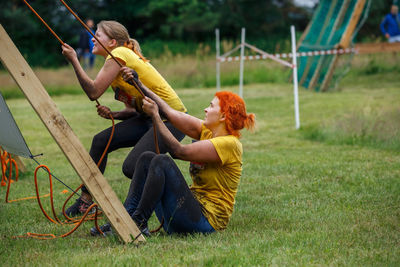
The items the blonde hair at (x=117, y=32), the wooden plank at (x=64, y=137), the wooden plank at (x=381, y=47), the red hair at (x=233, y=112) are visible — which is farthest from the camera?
the wooden plank at (x=381, y=47)

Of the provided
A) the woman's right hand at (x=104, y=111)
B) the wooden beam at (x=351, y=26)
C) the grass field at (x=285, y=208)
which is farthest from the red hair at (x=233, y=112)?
the wooden beam at (x=351, y=26)

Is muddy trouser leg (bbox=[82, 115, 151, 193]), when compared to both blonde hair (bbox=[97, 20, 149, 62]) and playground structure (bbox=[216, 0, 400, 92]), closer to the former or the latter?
blonde hair (bbox=[97, 20, 149, 62])

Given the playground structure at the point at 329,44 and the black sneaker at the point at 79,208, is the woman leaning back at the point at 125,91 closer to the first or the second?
the black sneaker at the point at 79,208

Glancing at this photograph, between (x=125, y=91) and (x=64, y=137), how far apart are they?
1102mm

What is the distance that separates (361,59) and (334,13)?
536 cm

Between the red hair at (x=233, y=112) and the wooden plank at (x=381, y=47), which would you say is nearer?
→ the red hair at (x=233, y=112)

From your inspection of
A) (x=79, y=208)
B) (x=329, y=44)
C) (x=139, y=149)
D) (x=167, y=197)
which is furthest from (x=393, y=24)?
(x=167, y=197)

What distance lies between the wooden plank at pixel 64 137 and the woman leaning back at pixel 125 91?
0.55 meters

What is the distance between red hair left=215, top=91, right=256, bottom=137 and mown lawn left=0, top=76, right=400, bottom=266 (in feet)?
2.35

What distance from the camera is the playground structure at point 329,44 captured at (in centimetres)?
1442

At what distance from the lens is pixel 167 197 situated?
3.86m

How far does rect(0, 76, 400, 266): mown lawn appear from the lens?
3512mm

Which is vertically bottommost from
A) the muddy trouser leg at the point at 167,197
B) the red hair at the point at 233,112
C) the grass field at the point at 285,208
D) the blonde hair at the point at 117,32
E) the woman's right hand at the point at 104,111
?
the grass field at the point at 285,208

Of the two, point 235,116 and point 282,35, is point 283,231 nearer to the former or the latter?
point 235,116
